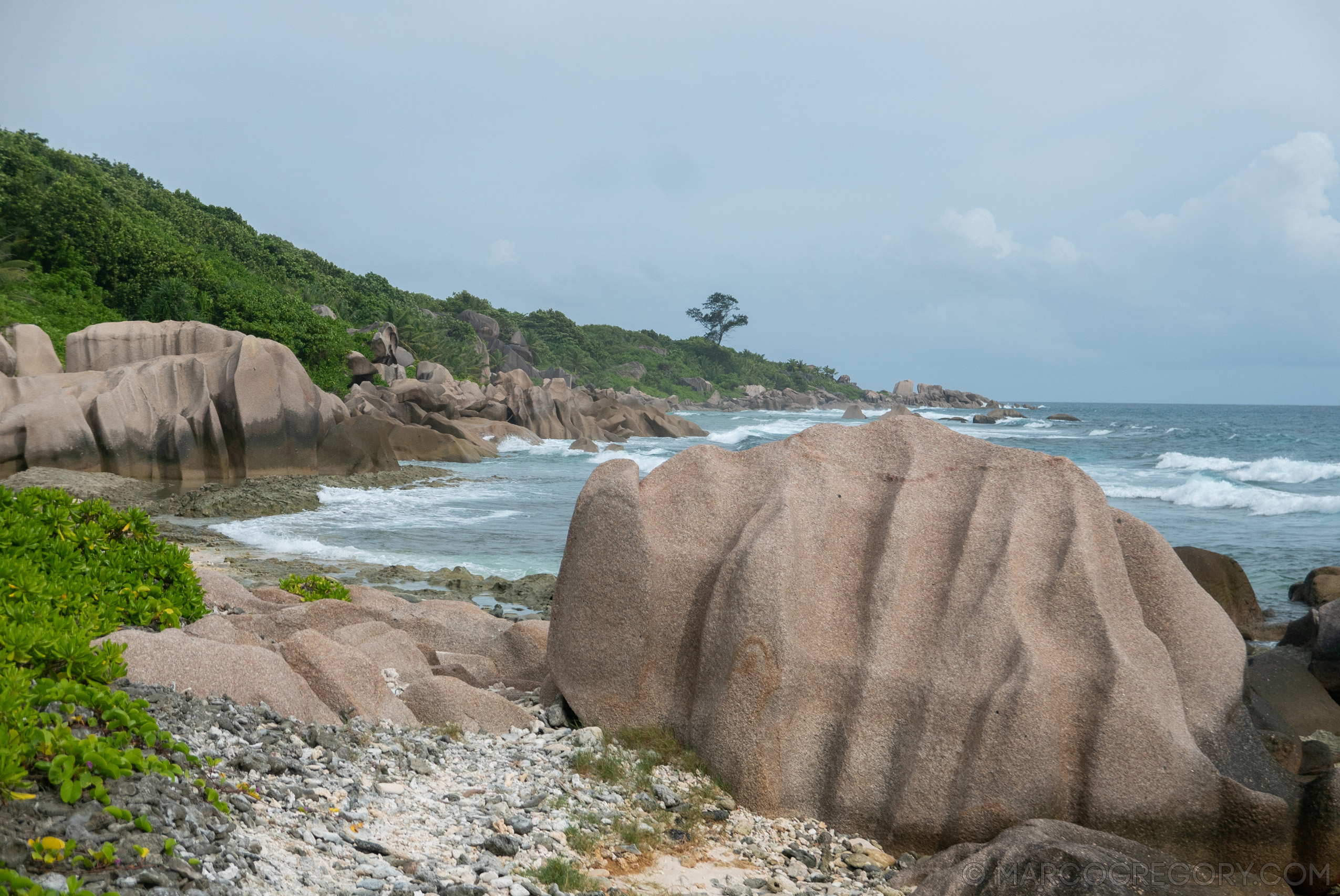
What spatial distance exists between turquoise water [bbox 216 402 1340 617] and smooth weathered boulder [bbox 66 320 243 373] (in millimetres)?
7593

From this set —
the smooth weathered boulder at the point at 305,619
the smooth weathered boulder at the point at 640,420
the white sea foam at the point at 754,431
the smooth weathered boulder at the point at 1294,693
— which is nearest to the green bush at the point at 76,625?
the smooth weathered boulder at the point at 305,619

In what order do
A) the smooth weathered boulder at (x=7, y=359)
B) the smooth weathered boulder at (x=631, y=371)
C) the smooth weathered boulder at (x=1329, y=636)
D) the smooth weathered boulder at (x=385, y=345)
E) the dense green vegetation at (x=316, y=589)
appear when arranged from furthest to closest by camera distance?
the smooth weathered boulder at (x=631, y=371) < the smooth weathered boulder at (x=385, y=345) < the smooth weathered boulder at (x=7, y=359) < the dense green vegetation at (x=316, y=589) < the smooth weathered boulder at (x=1329, y=636)

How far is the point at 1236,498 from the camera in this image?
2323cm

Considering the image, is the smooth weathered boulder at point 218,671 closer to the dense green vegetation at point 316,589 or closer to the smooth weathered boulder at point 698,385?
the dense green vegetation at point 316,589

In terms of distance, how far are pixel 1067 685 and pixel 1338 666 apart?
5.14 m

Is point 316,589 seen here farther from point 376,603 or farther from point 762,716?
point 762,716

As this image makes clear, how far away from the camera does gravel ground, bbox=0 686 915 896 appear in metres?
3.42

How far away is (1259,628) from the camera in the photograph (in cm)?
1159

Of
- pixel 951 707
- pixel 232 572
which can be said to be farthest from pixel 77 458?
pixel 951 707

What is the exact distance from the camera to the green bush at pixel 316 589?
10.0 meters

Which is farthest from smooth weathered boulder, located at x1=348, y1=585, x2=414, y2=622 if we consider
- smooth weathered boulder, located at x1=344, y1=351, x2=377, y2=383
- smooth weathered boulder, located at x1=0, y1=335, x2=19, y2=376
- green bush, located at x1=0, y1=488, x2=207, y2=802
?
smooth weathered boulder, located at x1=344, y1=351, x2=377, y2=383

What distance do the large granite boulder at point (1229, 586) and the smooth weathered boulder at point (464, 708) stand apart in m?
9.43

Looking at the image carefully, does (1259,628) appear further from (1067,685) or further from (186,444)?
(186,444)

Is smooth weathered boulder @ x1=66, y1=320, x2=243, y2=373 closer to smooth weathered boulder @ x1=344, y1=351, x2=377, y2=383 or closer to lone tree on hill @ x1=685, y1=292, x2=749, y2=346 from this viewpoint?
smooth weathered boulder @ x1=344, y1=351, x2=377, y2=383
